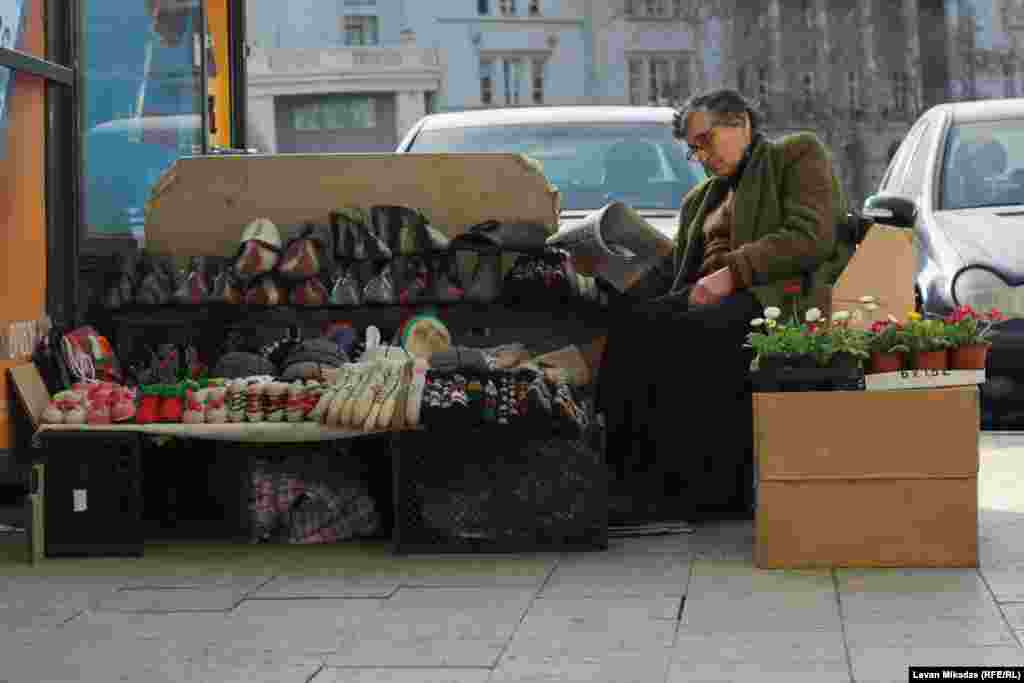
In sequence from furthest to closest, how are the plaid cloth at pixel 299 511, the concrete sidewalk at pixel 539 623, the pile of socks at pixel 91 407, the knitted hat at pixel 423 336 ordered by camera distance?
the knitted hat at pixel 423 336 < the plaid cloth at pixel 299 511 < the pile of socks at pixel 91 407 < the concrete sidewalk at pixel 539 623

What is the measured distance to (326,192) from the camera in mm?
8547

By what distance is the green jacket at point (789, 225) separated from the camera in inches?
296

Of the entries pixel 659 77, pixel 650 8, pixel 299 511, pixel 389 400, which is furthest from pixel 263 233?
pixel 650 8

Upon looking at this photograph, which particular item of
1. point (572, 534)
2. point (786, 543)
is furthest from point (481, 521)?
point (786, 543)

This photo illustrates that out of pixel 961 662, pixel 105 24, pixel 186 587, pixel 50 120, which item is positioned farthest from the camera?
pixel 105 24

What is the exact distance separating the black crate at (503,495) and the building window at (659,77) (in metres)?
77.0

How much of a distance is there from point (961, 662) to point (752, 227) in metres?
3.02

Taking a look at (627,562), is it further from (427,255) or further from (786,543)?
(427,255)

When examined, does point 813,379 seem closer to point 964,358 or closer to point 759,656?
point 964,358

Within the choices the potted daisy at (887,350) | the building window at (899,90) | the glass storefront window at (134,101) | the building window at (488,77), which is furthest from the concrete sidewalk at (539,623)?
the building window at (899,90)

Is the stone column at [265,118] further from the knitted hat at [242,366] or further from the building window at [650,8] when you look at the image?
the knitted hat at [242,366]

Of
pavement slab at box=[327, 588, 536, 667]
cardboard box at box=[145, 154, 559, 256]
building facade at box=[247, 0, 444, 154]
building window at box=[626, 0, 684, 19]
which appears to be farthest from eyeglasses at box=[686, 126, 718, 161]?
building window at box=[626, 0, 684, 19]

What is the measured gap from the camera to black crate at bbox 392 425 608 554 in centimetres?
700

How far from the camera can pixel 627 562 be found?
674cm
